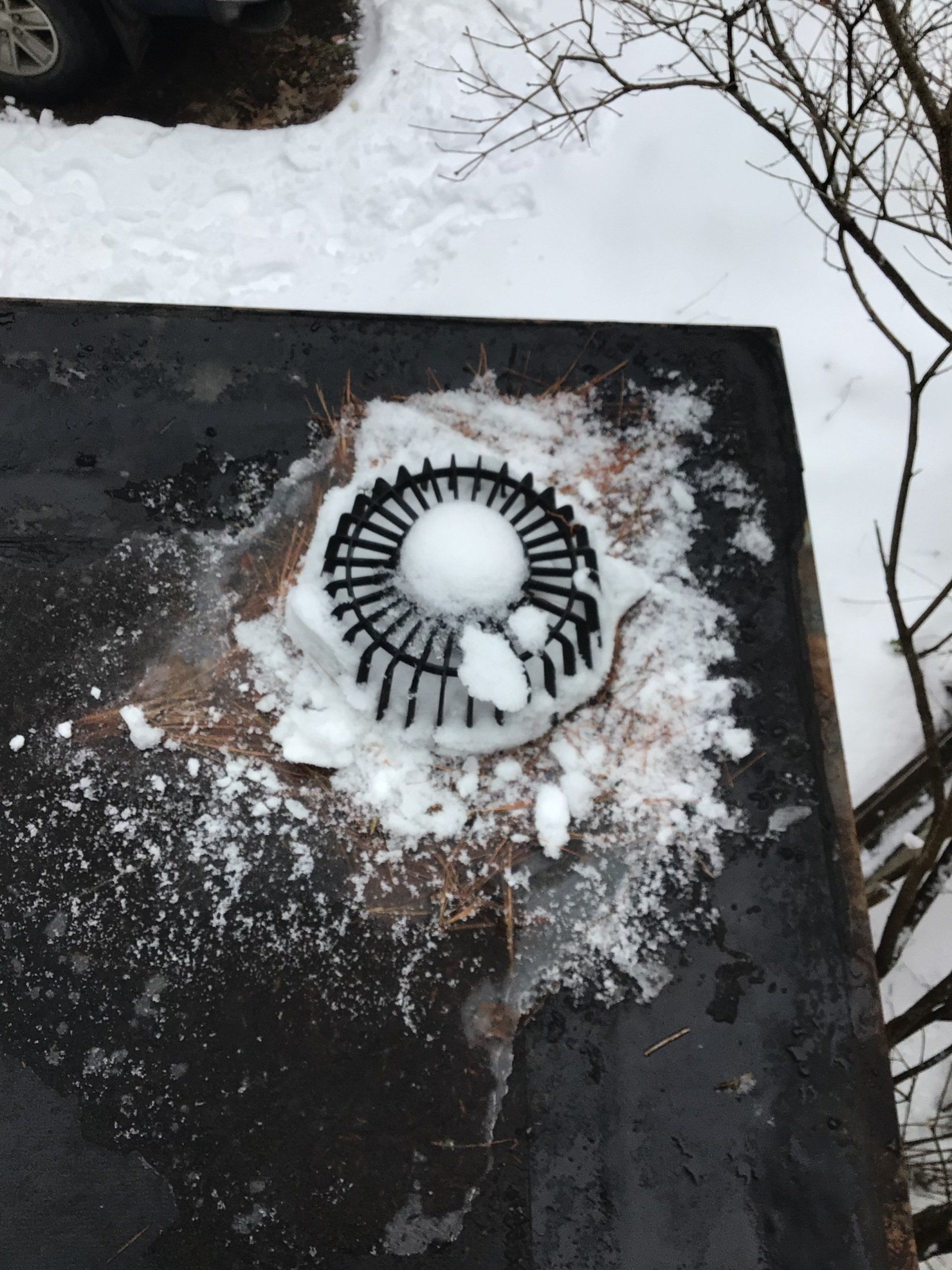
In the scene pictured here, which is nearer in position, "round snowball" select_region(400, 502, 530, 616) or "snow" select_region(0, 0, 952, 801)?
"round snowball" select_region(400, 502, 530, 616)

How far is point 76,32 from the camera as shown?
3.50 meters

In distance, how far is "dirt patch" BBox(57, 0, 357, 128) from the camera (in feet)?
12.5

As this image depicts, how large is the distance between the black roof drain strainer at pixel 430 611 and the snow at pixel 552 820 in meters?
0.23

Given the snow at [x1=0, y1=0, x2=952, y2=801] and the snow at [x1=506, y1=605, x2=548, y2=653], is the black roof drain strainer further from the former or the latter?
the snow at [x1=0, y1=0, x2=952, y2=801]

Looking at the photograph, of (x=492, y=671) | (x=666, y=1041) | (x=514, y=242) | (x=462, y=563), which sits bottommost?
(x=666, y=1041)

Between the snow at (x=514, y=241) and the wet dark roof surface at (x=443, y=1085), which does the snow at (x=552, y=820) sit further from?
the snow at (x=514, y=241)

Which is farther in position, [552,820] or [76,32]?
[76,32]

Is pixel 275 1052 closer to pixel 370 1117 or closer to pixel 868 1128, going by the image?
pixel 370 1117

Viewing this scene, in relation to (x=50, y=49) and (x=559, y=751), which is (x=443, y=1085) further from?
(x=50, y=49)

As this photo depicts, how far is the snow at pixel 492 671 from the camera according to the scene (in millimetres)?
1938

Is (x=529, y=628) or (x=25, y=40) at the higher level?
(x=25, y=40)

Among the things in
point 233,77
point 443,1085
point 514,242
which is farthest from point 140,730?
point 233,77

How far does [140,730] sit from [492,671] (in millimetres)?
873

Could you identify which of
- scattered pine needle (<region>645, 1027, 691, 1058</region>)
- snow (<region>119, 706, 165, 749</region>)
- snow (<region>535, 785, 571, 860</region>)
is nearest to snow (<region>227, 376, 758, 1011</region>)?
snow (<region>535, 785, 571, 860</region>)
